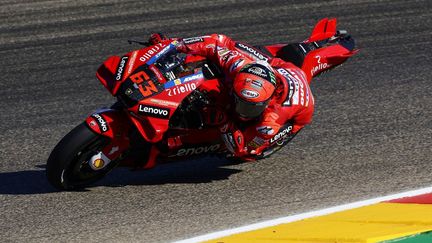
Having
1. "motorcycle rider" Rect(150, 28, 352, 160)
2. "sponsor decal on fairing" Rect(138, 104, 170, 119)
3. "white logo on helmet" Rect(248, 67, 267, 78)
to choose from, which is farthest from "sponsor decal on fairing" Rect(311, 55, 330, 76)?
"sponsor decal on fairing" Rect(138, 104, 170, 119)

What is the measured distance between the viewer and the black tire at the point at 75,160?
6.93 meters

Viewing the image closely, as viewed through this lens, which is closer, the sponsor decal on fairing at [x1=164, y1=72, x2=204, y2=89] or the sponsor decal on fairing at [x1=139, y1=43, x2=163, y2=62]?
the sponsor decal on fairing at [x1=164, y1=72, x2=204, y2=89]

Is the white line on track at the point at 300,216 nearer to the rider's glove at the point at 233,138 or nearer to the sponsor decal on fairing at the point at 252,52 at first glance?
the rider's glove at the point at 233,138

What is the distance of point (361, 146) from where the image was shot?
8172 mm

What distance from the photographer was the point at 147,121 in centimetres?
689

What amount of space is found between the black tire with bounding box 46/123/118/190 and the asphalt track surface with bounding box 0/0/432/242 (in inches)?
4.9

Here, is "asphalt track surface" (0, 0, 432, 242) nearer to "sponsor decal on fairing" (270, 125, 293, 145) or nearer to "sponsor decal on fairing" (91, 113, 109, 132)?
"sponsor decal on fairing" (270, 125, 293, 145)

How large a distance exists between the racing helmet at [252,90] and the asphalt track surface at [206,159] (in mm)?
690

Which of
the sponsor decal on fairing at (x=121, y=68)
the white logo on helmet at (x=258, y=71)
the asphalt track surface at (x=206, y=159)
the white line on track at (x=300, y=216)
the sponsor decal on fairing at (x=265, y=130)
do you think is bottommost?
the asphalt track surface at (x=206, y=159)

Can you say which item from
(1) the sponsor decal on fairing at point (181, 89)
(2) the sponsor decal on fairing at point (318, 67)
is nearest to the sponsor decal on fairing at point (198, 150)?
(1) the sponsor decal on fairing at point (181, 89)

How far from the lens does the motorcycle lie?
691cm

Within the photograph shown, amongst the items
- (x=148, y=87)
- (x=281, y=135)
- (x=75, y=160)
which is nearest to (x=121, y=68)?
(x=148, y=87)

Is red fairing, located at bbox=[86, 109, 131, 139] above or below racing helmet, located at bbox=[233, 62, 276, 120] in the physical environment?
below

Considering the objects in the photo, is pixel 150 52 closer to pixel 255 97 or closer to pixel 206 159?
pixel 255 97
